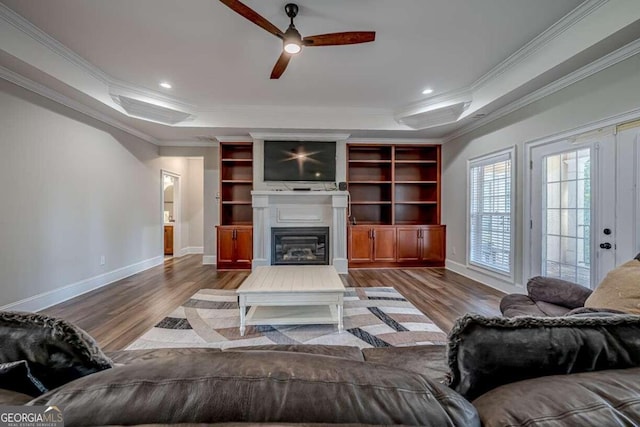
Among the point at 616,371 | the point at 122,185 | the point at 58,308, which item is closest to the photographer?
the point at 616,371

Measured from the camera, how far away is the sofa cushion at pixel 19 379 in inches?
22.7

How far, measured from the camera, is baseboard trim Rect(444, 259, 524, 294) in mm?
3767

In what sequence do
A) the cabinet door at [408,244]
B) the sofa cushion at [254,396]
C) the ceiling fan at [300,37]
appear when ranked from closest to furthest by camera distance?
the sofa cushion at [254,396] < the ceiling fan at [300,37] < the cabinet door at [408,244]

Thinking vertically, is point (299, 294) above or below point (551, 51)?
below

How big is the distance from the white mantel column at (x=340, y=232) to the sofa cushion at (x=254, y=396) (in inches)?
179

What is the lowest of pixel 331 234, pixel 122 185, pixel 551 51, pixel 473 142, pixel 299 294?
pixel 299 294

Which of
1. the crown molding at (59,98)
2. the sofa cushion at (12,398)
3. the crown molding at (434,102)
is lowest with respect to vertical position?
the sofa cushion at (12,398)

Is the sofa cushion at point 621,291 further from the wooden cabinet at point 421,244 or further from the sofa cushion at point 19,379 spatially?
the wooden cabinet at point 421,244

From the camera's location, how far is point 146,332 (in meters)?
2.61

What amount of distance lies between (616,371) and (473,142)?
4725 mm

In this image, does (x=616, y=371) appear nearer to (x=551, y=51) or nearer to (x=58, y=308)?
(x=551, y=51)

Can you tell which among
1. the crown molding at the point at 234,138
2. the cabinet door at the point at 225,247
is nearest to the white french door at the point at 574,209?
the crown molding at the point at 234,138

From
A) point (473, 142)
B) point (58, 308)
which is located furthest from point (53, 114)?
point (473, 142)
